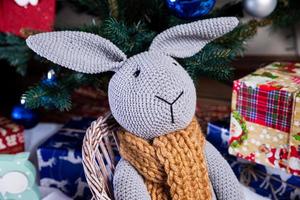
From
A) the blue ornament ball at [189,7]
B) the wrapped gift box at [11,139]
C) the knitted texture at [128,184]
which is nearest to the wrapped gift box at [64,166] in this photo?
the wrapped gift box at [11,139]

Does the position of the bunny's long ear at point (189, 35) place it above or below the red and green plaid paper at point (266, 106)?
above

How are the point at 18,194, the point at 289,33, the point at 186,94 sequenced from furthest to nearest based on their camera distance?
the point at 289,33 → the point at 18,194 → the point at 186,94

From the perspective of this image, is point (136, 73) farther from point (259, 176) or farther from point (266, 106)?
point (259, 176)

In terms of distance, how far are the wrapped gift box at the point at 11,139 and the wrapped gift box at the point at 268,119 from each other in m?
0.45

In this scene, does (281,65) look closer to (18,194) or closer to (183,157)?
(183,157)

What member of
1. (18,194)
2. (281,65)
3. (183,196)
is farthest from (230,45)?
(18,194)

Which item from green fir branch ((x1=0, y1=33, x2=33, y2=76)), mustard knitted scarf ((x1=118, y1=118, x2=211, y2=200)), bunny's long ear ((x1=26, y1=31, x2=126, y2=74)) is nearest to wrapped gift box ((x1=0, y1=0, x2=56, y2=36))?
green fir branch ((x1=0, y1=33, x2=33, y2=76))

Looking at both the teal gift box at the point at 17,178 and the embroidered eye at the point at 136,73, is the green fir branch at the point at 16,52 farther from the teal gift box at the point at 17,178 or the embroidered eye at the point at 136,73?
the embroidered eye at the point at 136,73

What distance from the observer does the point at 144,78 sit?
51 cm

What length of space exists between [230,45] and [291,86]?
163 millimetres

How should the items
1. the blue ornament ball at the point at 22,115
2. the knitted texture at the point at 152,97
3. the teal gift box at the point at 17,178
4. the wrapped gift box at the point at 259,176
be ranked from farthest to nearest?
the blue ornament ball at the point at 22,115
the wrapped gift box at the point at 259,176
the teal gift box at the point at 17,178
the knitted texture at the point at 152,97

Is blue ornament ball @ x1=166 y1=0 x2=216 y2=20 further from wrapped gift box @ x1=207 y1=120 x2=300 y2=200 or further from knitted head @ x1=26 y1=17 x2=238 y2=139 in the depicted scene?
wrapped gift box @ x1=207 y1=120 x2=300 y2=200

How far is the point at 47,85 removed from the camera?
0.70 meters

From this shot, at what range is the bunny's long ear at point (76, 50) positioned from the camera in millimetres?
531
